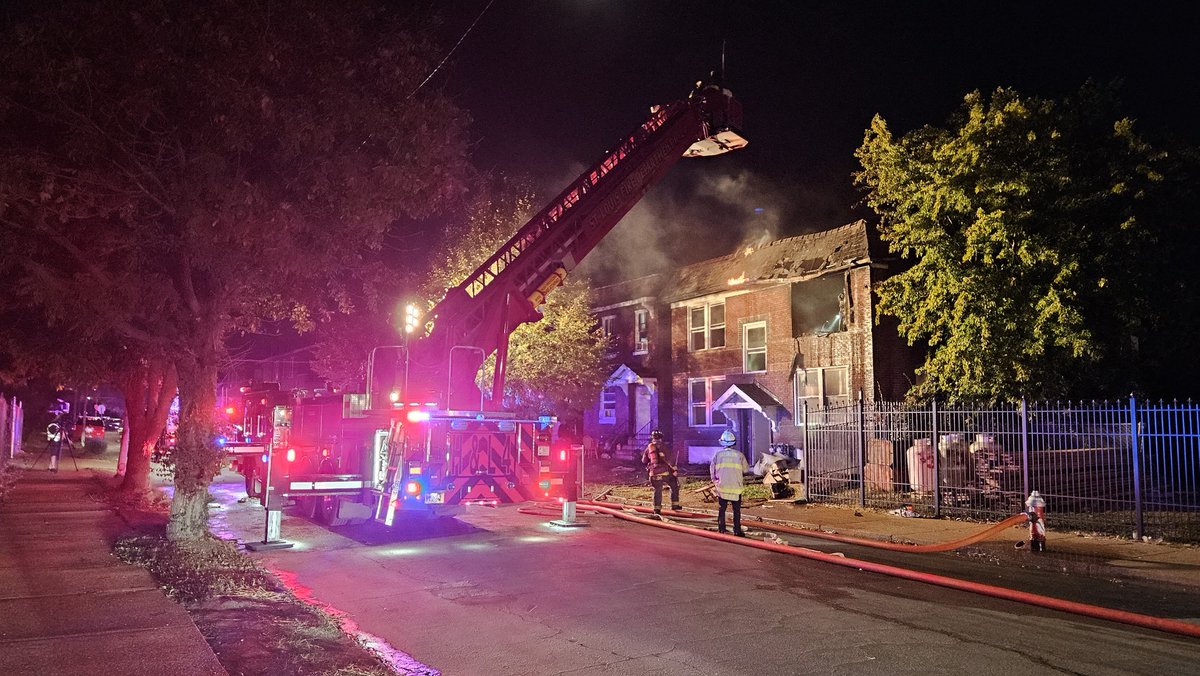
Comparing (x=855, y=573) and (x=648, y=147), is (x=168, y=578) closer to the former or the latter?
(x=855, y=573)

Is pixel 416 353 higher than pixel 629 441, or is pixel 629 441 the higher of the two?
pixel 416 353

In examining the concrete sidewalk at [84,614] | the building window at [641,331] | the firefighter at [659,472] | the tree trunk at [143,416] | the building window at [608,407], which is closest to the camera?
the concrete sidewalk at [84,614]

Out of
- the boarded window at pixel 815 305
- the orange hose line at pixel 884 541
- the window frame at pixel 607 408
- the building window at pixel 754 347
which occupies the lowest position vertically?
the orange hose line at pixel 884 541

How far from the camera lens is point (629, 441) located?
99.7ft

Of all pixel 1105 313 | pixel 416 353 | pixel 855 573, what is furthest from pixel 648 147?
pixel 1105 313

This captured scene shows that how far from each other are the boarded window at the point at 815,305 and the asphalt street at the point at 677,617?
15.3m

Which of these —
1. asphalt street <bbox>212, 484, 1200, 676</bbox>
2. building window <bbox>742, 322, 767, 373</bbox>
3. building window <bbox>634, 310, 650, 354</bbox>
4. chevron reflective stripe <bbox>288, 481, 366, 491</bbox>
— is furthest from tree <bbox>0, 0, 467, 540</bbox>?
building window <bbox>634, 310, 650, 354</bbox>

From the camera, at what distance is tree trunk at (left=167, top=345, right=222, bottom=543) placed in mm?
9523

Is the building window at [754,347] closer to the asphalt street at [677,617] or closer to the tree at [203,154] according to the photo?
the asphalt street at [677,617]

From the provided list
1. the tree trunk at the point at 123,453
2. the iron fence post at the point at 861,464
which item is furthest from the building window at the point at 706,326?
the tree trunk at the point at 123,453

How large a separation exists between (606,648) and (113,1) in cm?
743

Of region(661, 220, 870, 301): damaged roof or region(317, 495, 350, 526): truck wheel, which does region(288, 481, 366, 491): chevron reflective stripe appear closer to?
region(317, 495, 350, 526): truck wheel

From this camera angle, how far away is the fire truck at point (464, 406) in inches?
411

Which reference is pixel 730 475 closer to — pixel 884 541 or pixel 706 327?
pixel 884 541
